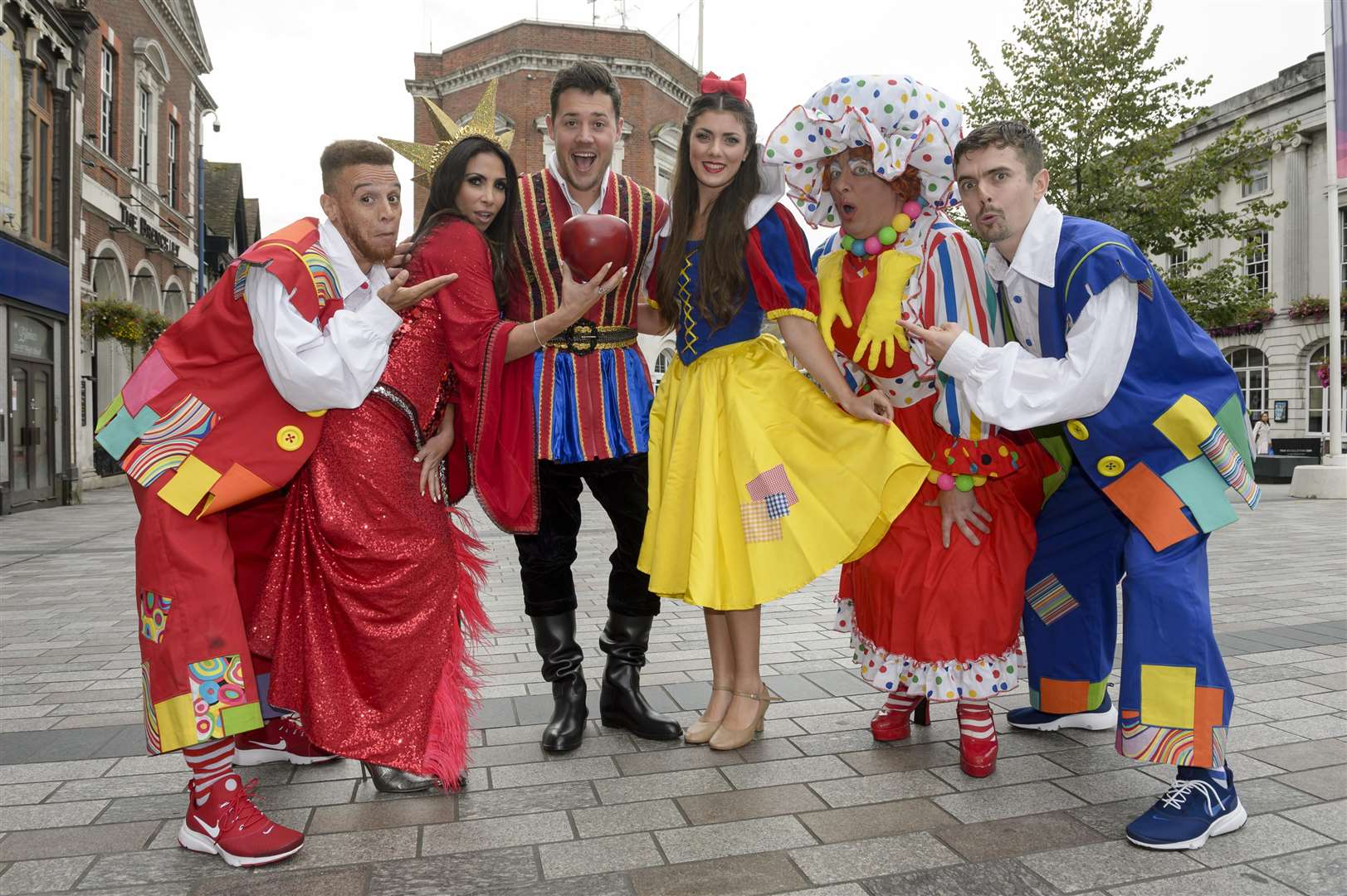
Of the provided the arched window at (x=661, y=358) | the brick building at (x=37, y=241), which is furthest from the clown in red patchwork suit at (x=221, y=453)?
the arched window at (x=661, y=358)

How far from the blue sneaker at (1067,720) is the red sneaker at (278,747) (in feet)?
7.99

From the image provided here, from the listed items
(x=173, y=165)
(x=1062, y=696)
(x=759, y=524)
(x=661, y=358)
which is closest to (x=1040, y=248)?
(x=759, y=524)

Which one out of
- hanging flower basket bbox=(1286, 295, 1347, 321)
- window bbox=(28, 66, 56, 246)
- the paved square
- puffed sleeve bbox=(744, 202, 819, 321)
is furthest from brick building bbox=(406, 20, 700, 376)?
puffed sleeve bbox=(744, 202, 819, 321)

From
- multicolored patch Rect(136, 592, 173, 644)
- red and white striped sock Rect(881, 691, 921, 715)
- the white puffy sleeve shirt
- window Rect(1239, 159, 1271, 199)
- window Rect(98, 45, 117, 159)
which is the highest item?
window Rect(1239, 159, 1271, 199)

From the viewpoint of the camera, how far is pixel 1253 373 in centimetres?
2972

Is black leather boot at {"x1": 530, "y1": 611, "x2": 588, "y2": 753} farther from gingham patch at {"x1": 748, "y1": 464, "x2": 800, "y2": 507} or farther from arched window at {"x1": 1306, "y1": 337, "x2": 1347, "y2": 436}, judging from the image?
arched window at {"x1": 1306, "y1": 337, "x2": 1347, "y2": 436}

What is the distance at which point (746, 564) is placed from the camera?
3.03m

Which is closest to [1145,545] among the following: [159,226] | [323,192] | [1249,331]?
[323,192]

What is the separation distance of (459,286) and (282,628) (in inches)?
44.9

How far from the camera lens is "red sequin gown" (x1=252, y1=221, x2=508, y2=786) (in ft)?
8.82

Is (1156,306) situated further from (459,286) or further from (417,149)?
(417,149)

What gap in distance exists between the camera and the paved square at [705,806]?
7.52 ft

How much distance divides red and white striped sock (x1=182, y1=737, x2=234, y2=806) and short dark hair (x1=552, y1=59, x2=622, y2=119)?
2.25m

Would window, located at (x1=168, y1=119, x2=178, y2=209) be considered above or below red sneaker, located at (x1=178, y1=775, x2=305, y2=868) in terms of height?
above
